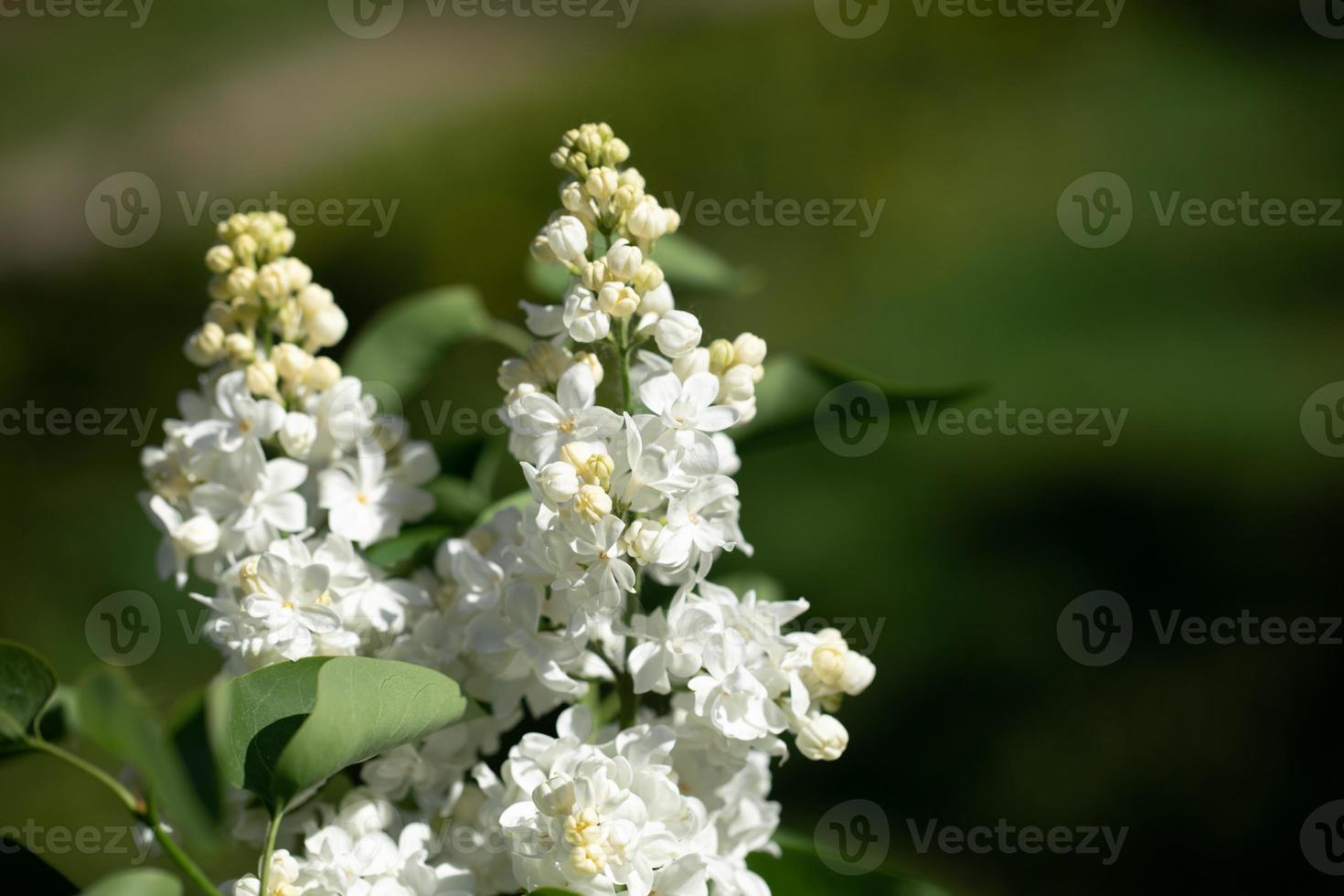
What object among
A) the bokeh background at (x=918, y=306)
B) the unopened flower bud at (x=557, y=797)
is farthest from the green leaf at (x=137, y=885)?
the bokeh background at (x=918, y=306)

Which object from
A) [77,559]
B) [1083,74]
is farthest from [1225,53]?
[77,559]

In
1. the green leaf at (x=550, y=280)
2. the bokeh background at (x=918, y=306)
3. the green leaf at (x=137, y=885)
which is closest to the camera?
the green leaf at (x=137, y=885)

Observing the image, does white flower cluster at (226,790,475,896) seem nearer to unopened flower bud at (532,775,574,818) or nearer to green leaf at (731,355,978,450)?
unopened flower bud at (532,775,574,818)

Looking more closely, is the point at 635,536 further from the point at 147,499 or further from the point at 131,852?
the point at 131,852

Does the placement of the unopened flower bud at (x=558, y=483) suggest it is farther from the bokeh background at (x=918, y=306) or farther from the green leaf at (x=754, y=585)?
the bokeh background at (x=918, y=306)

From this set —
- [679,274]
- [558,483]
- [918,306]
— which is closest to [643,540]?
[558,483]

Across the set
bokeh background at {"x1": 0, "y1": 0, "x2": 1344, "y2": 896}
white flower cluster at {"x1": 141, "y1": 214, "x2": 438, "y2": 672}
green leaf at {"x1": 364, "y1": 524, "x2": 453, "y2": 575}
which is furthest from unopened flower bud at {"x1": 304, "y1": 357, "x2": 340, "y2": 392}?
bokeh background at {"x1": 0, "y1": 0, "x2": 1344, "y2": 896}
